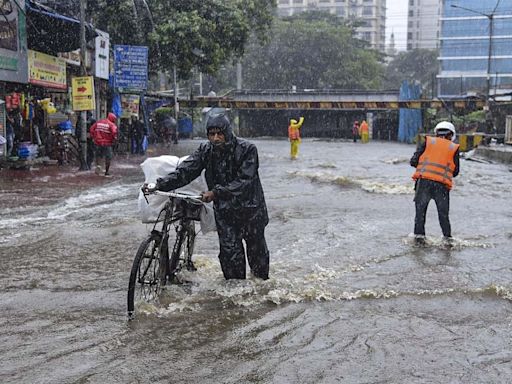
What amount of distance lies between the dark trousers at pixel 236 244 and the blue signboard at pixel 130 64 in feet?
58.1

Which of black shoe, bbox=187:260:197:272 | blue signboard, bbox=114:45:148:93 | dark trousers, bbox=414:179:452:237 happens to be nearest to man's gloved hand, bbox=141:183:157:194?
black shoe, bbox=187:260:197:272

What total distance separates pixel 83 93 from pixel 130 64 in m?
5.55

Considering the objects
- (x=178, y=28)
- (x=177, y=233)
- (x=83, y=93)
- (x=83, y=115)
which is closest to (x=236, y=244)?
(x=177, y=233)

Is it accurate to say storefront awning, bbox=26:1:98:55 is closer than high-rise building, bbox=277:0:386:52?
Yes

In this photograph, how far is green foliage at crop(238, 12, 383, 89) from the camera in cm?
6656

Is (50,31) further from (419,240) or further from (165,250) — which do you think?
(165,250)

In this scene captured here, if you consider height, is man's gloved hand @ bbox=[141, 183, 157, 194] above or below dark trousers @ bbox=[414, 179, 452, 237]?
above

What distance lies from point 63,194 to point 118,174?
453cm

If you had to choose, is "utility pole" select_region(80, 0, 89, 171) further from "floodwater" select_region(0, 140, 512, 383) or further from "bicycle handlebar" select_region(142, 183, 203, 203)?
"bicycle handlebar" select_region(142, 183, 203, 203)

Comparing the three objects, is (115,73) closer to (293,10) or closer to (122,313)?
(122,313)

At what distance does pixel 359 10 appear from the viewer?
393ft

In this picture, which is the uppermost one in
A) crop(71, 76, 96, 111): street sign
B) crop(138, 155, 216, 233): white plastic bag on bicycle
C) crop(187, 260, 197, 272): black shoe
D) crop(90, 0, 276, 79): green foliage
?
crop(90, 0, 276, 79): green foliage

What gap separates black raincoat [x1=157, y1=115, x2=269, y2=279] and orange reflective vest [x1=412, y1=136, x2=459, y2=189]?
127 inches

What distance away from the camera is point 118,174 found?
55.9 ft
